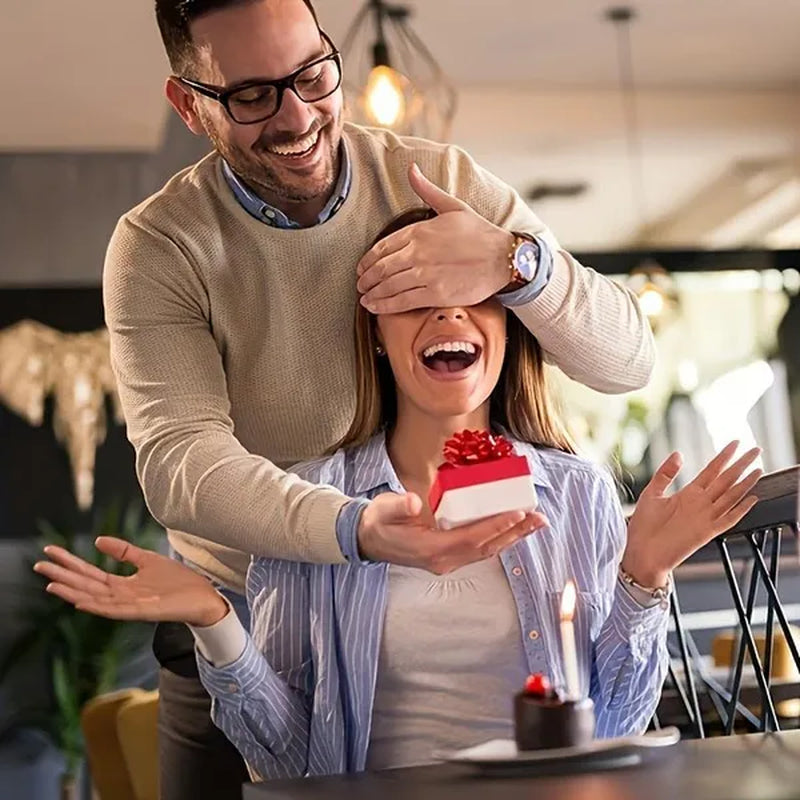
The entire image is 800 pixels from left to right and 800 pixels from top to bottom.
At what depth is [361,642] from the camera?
162 centimetres

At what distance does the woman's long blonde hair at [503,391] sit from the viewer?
185cm

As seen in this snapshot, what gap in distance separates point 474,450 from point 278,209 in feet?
1.89

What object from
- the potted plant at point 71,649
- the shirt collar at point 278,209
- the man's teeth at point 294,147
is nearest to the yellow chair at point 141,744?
the potted plant at point 71,649

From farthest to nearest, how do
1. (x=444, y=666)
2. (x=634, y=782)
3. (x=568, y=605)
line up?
1. (x=444, y=666)
2. (x=568, y=605)
3. (x=634, y=782)

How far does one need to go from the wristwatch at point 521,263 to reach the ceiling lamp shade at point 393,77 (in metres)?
2.38

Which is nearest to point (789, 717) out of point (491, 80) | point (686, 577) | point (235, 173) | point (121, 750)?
point (121, 750)

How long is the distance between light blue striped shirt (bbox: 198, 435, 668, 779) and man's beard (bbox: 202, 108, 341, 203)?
38 cm

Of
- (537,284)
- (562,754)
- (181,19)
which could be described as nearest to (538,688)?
Result: (562,754)

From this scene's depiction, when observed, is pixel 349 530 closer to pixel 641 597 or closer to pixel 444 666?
pixel 444 666

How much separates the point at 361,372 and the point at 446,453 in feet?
1.28

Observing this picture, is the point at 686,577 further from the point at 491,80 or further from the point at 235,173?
the point at 235,173

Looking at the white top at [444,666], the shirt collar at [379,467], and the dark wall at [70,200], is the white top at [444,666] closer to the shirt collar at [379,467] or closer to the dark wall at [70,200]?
the shirt collar at [379,467]

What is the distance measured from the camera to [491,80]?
620 centimetres

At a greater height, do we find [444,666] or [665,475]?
[665,475]
